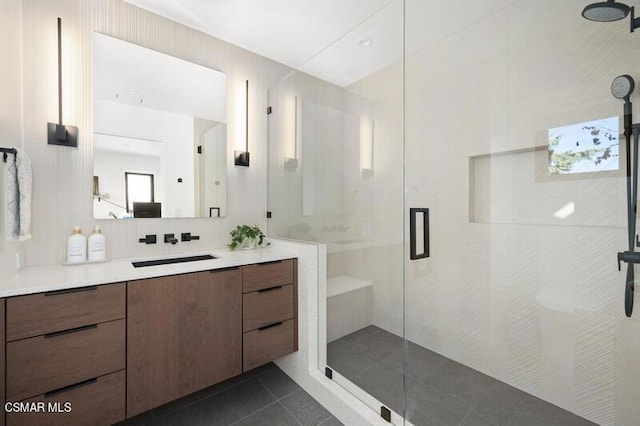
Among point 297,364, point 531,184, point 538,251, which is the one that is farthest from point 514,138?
point 297,364

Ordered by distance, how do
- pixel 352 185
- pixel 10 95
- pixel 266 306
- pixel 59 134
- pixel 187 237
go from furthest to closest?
1. pixel 352 185
2. pixel 187 237
3. pixel 266 306
4. pixel 59 134
5. pixel 10 95

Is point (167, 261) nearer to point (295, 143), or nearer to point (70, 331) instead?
point (70, 331)

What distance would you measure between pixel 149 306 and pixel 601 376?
240cm

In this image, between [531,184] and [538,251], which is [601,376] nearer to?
[538,251]

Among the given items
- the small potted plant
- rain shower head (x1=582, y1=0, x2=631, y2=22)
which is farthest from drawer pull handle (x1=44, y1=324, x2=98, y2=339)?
rain shower head (x1=582, y1=0, x2=631, y2=22)

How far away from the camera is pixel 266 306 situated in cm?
182

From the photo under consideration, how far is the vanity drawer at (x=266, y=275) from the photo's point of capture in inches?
68.6

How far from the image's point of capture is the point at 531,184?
1687mm

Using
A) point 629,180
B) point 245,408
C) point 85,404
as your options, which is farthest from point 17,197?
point 629,180

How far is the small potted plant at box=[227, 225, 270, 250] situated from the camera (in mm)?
2248

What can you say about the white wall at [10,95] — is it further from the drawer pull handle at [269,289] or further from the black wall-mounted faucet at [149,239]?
the drawer pull handle at [269,289]

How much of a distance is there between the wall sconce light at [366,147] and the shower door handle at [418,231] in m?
0.48

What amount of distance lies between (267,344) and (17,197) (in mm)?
1558

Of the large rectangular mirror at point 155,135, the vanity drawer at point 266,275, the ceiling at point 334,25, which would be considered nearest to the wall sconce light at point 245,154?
the large rectangular mirror at point 155,135
